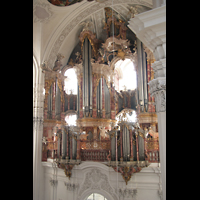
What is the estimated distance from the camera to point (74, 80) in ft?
42.1

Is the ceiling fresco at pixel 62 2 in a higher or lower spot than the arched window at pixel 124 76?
higher

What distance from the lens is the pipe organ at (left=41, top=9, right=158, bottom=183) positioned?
29.0ft

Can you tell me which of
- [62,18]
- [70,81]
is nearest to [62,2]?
[62,18]

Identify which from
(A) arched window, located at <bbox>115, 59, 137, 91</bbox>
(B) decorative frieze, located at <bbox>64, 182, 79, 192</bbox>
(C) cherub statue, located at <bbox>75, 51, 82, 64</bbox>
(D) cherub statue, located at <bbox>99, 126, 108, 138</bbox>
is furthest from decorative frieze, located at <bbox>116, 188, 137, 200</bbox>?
(C) cherub statue, located at <bbox>75, 51, 82, 64</bbox>

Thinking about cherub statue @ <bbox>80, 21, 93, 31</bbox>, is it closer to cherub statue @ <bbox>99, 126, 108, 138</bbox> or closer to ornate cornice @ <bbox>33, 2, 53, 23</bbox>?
ornate cornice @ <bbox>33, 2, 53, 23</bbox>

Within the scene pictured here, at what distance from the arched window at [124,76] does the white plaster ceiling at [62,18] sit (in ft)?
8.52

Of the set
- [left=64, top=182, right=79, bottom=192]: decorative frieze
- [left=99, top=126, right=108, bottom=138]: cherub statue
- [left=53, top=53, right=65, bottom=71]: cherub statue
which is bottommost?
[left=64, top=182, right=79, bottom=192]: decorative frieze

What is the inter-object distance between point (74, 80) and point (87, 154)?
5254 mm

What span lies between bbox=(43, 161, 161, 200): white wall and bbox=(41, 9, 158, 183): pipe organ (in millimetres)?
375

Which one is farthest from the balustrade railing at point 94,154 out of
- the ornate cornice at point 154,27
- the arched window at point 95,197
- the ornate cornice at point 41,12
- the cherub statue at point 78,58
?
the ornate cornice at point 41,12

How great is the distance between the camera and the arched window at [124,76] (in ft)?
40.0

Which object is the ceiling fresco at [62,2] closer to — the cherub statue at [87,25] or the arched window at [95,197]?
the cherub statue at [87,25]
